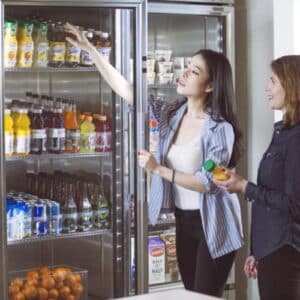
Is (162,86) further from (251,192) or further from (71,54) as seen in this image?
(251,192)

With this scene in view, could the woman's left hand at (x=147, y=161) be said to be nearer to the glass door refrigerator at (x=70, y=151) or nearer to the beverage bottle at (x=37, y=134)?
the glass door refrigerator at (x=70, y=151)

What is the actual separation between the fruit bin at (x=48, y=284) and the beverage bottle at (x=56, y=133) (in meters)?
0.61

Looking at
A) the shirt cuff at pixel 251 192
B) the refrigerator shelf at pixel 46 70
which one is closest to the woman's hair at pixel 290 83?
the shirt cuff at pixel 251 192

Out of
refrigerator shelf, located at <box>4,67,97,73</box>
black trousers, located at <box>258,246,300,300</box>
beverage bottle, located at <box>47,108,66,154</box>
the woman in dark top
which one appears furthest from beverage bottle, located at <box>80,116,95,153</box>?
A: black trousers, located at <box>258,246,300,300</box>

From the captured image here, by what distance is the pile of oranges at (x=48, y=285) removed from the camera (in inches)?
142

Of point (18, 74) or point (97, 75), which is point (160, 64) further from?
point (18, 74)

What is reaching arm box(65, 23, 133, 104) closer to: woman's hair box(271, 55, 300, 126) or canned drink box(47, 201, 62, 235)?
→ canned drink box(47, 201, 62, 235)

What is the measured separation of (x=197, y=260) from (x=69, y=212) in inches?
28.8

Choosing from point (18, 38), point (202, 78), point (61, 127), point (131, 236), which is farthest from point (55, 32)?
point (131, 236)

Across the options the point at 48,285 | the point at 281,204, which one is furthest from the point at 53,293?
the point at 281,204

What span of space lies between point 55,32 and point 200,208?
3.73ft

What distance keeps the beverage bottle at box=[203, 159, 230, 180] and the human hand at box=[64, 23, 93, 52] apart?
95 cm

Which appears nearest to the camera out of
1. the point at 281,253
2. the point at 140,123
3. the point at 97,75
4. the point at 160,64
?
the point at 281,253

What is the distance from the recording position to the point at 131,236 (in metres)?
3.83
